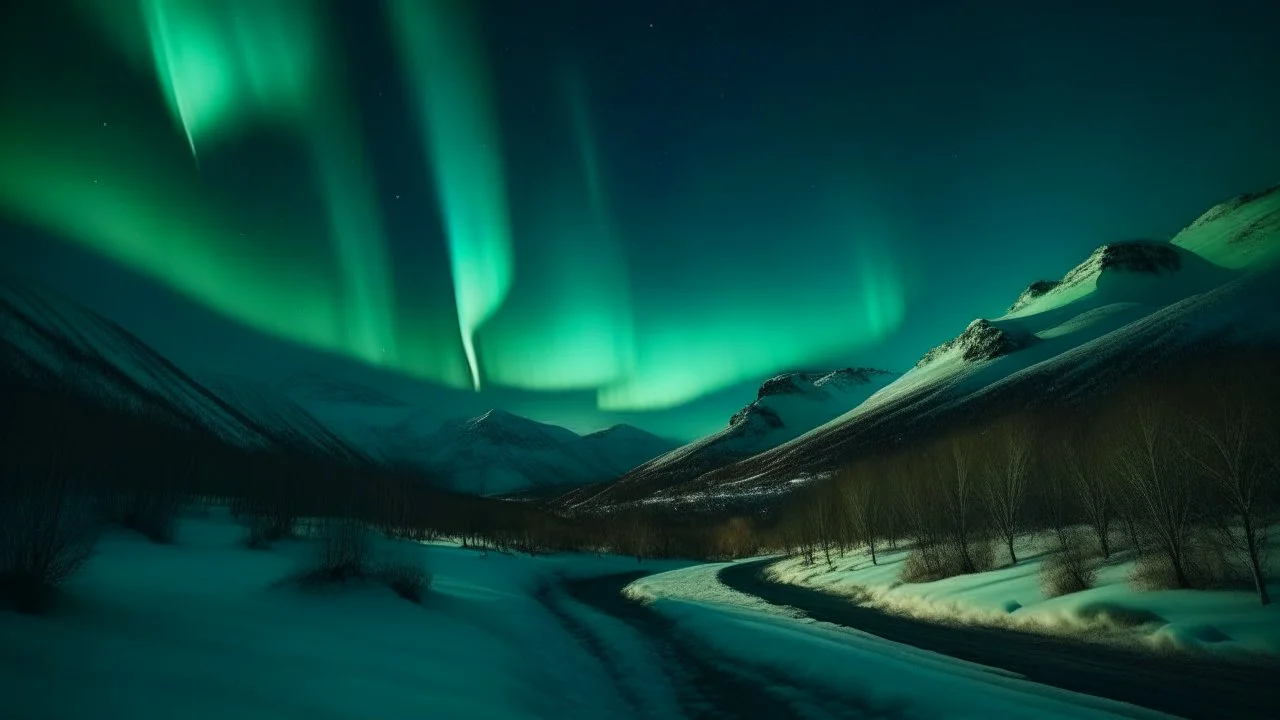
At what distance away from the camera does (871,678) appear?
1534cm

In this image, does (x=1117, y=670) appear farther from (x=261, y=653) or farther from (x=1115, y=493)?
(x=1115, y=493)

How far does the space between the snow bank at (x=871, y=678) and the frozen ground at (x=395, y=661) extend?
7cm

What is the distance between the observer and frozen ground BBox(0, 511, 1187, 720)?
923 centimetres

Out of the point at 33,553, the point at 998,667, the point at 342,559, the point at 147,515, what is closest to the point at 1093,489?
the point at 998,667

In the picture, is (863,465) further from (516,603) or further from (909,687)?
(909,687)

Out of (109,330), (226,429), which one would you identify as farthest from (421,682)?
(109,330)

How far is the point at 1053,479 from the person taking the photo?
152ft

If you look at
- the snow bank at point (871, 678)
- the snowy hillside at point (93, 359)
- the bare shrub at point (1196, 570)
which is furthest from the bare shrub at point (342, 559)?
the snowy hillside at point (93, 359)

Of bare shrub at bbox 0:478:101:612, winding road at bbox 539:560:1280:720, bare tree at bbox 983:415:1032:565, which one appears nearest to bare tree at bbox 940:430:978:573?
bare tree at bbox 983:415:1032:565

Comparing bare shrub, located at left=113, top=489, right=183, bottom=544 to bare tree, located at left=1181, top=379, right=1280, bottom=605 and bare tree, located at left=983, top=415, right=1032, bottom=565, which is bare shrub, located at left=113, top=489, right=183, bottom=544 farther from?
bare tree, located at left=983, top=415, right=1032, bottom=565

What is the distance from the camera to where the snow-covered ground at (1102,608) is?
18.4 m

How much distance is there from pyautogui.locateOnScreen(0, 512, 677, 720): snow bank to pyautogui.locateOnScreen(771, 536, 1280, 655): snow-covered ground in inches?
716

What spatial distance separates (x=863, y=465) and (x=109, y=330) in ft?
776

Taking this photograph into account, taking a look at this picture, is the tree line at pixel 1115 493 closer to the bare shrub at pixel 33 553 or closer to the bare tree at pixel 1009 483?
the bare tree at pixel 1009 483
